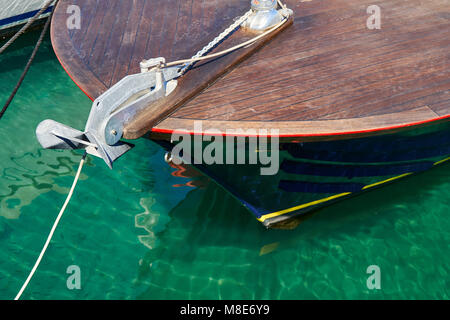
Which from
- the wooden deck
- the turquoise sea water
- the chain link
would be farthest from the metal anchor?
the turquoise sea water

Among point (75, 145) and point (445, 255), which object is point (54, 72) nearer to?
point (75, 145)

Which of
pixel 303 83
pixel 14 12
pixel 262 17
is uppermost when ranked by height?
pixel 262 17

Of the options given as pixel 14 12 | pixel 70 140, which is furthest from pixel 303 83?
pixel 14 12

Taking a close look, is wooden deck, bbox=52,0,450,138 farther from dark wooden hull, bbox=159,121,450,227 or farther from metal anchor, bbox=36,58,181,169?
dark wooden hull, bbox=159,121,450,227

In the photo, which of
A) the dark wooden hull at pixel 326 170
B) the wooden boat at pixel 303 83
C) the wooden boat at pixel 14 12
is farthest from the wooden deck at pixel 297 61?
the wooden boat at pixel 14 12

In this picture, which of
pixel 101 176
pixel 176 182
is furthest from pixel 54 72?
pixel 176 182

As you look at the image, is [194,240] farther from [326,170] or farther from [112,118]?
[112,118]
